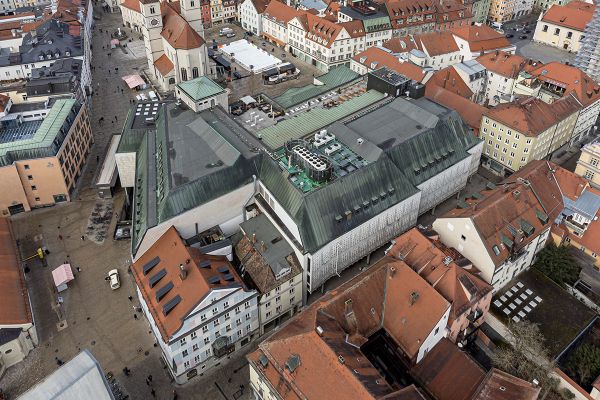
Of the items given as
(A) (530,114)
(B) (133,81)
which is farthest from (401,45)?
(B) (133,81)

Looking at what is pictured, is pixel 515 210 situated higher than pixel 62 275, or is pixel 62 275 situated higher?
pixel 515 210

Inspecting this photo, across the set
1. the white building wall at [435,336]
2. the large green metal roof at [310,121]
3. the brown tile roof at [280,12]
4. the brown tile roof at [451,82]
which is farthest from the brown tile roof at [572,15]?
the white building wall at [435,336]

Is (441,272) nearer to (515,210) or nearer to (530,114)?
(515,210)

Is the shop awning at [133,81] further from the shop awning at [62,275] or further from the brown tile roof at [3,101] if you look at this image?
the shop awning at [62,275]

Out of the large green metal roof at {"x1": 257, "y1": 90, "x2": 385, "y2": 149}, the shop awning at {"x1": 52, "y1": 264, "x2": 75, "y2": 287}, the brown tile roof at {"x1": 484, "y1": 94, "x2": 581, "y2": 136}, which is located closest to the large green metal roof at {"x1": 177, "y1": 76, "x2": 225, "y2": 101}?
the large green metal roof at {"x1": 257, "y1": 90, "x2": 385, "y2": 149}

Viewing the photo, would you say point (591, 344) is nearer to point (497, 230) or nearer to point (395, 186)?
point (497, 230)
